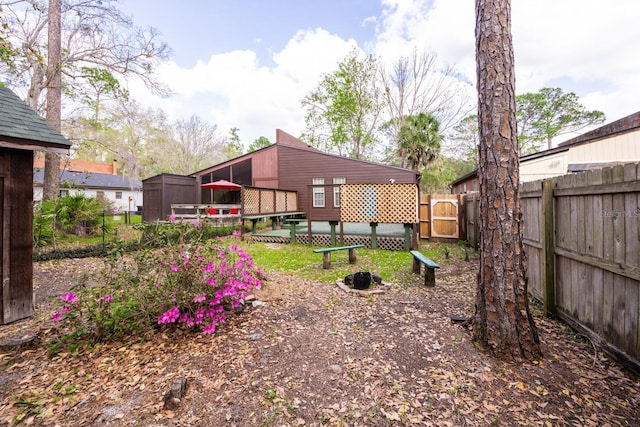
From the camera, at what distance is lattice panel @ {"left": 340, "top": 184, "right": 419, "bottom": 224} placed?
25.6 ft

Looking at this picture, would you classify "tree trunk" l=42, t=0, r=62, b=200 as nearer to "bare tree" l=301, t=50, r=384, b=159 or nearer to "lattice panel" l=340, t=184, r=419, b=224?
"lattice panel" l=340, t=184, r=419, b=224

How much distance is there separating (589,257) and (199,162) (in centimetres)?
3212

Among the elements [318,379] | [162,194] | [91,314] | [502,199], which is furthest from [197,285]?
[162,194]

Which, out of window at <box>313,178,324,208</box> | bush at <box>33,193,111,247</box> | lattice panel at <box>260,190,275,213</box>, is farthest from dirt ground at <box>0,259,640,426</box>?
window at <box>313,178,324,208</box>

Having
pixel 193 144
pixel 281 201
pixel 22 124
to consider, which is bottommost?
pixel 281 201

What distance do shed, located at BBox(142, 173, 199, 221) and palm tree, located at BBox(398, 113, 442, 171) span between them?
13.3 m

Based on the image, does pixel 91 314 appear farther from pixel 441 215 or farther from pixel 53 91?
pixel 53 91

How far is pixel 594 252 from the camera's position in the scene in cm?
247

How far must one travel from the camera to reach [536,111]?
26188 millimetres

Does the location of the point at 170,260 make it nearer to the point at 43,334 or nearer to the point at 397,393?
the point at 43,334

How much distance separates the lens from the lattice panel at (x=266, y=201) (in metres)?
10.6

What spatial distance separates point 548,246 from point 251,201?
8.40 m

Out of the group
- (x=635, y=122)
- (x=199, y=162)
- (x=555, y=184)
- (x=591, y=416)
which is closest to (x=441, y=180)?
(x=635, y=122)

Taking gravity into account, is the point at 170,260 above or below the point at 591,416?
above
